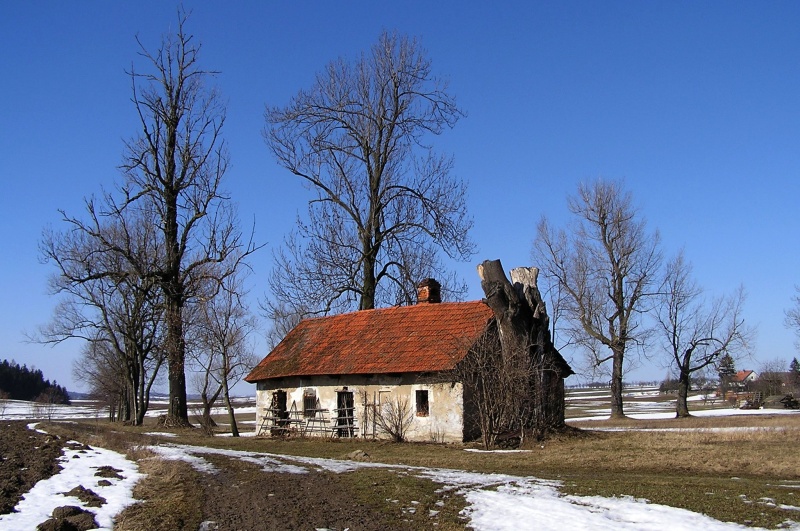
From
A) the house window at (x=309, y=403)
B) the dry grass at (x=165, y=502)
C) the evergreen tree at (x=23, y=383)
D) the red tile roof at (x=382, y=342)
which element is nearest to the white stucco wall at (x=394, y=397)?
the house window at (x=309, y=403)

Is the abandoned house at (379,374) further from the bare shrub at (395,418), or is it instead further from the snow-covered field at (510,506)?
the snow-covered field at (510,506)

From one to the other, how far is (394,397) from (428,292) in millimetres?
6269

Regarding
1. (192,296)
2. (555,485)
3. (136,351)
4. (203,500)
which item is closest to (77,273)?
(136,351)

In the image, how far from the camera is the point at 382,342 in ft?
87.0

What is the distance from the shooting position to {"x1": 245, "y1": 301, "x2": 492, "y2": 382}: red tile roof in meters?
24.1

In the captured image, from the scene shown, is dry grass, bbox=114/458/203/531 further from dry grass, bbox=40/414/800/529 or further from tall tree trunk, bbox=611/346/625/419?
tall tree trunk, bbox=611/346/625/419

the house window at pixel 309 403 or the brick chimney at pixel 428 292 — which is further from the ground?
the brick chimney at pixel 428 292

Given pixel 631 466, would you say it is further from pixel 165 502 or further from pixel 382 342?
pixel 382 342

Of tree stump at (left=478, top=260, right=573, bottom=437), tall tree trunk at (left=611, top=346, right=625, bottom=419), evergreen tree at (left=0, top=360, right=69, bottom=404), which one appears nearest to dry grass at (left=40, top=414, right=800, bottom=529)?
tree stump at (left=478, top=260, right=573, bottom=437)

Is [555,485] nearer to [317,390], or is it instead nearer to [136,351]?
[317,390]

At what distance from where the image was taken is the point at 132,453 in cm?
1820

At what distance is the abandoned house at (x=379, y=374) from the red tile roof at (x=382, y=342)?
0.05 meters

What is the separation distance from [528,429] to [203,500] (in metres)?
13.1

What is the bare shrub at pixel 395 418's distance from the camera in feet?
78.9
